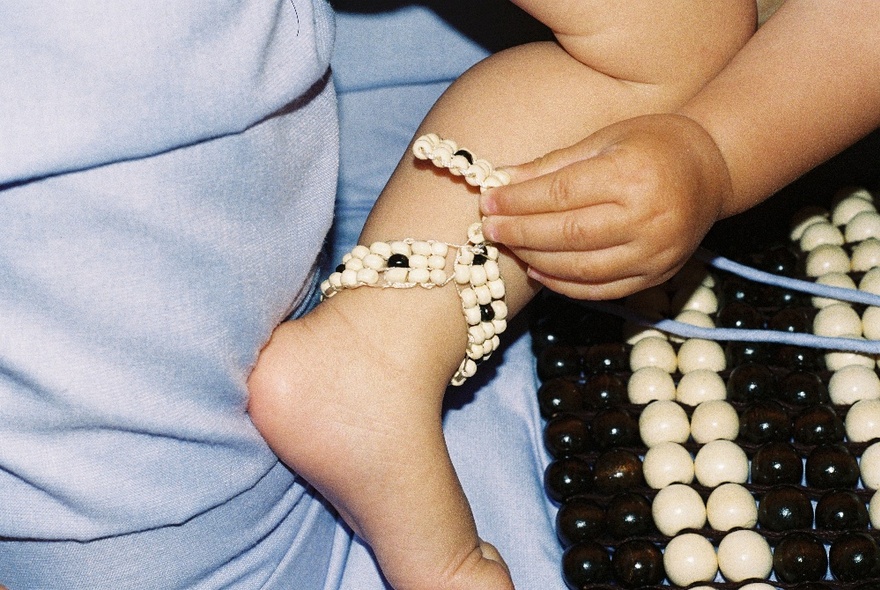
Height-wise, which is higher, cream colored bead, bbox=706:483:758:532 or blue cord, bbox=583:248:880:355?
blue cord, bbox=583:248:880:355

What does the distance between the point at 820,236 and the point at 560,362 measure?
0.93 ft

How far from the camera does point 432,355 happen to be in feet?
2.12

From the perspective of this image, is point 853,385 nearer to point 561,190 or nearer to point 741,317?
point 741,317

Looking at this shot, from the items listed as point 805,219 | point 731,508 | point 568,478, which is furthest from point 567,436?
point 805,219

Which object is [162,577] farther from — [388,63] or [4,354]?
[388,63]

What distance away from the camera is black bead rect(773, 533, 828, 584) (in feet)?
2.12

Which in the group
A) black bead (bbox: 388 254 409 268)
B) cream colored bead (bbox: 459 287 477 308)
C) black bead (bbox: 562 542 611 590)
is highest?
black bead (bbox: 388 254 409 268)

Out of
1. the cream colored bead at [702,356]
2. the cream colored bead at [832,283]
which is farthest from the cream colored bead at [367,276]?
the cream colored bead at [832,283]

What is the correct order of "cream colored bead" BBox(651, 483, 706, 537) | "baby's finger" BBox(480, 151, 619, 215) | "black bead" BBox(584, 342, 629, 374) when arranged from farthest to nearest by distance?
"black bead" BBox(584, 342, 629, 374), "cream colored bead" BBox(651, 483, 706, 537), "baby's finger" BBox(480, 151, 619, 215)

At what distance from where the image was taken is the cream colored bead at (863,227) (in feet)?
2.76

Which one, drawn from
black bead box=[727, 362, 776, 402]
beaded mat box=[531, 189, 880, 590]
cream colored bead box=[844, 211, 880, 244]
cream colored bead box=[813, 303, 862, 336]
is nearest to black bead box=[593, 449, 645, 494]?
beaded mat box=[531, 189, 880, 590]

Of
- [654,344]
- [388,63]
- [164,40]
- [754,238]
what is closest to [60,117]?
[164,40]

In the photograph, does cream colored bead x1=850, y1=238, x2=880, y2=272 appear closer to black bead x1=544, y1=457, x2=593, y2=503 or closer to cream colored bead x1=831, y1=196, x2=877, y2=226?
cream colored bead x1=831, y1=196, x2=877, y2=226

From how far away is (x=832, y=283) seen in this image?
802 mm
